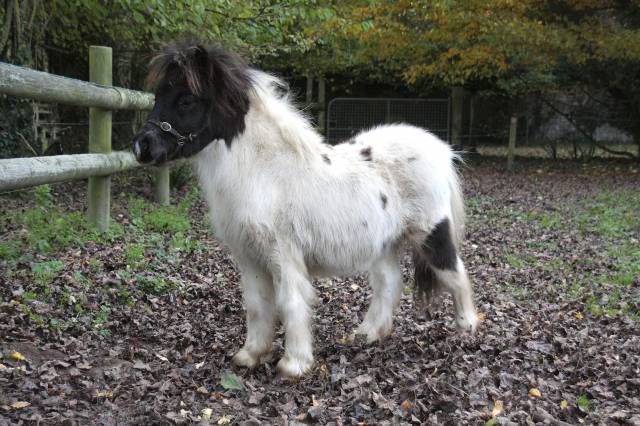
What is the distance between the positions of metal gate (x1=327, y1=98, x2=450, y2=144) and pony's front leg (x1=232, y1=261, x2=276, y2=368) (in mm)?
16828

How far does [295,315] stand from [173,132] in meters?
1.24

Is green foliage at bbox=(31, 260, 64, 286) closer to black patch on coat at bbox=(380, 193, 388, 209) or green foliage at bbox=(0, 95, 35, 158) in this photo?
black patch on coat at bbox=(380, 193, 388, 209)

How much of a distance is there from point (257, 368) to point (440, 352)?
3.83ft

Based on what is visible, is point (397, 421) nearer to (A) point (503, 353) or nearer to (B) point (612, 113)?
(A) point (503, 353)

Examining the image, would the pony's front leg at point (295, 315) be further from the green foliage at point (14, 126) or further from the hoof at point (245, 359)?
the green foliage at point (14, 126)

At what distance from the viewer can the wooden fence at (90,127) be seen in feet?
16.8

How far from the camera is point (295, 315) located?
4.14 metres

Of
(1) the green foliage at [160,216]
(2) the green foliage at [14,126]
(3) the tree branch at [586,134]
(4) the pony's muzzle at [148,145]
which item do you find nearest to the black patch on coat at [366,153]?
(4) the pony's muzzle at [148,145]

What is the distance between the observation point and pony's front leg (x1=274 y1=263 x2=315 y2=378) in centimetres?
413

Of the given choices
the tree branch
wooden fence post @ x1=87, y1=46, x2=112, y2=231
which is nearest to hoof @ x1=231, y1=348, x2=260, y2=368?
wooden fence post @ x1=87, y1=46, x2=112, y2=231

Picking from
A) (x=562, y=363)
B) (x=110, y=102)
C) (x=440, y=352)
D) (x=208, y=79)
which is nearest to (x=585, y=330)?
(x=562, y=363)

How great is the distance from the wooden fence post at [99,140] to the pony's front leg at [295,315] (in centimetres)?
364

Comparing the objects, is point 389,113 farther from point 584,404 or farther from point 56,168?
point 584,404


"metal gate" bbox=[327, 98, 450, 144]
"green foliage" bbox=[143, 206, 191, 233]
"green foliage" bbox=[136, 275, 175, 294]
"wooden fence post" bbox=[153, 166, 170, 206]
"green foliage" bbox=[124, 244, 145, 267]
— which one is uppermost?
"metal gate" bbox=[327, 98, 450, 144]
